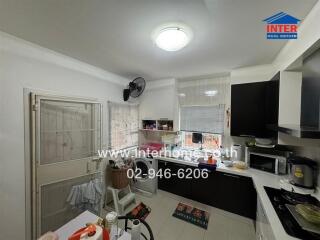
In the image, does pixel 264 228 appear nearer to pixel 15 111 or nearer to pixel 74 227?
pixel 74 227

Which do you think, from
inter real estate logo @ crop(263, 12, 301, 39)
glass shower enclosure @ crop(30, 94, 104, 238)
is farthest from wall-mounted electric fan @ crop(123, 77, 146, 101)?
inter real estate logo @ crop(263, 12, 301, 39)

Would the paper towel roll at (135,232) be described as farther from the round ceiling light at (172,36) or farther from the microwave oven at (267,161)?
the microwave oven at (267,161)

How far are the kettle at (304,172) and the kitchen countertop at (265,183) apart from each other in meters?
0.13

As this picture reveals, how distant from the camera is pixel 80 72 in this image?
2109 millimetres

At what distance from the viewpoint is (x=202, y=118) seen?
2867 millimetres

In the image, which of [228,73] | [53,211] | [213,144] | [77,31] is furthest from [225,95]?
[53,211]

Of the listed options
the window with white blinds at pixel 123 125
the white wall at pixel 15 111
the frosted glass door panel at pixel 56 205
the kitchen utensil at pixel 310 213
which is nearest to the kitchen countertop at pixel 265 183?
the kitchen utensil at pixel 310 213

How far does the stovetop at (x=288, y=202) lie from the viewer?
0.94 meters

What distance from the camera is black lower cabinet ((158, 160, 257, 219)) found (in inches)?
79.8

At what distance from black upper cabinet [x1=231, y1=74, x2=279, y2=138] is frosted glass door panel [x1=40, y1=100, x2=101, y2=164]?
7.17ft

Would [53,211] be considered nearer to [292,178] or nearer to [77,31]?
[77,31]

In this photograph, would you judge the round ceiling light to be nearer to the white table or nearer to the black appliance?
the white table

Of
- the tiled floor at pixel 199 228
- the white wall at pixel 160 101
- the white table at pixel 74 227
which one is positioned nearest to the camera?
the white table at pixel 74 227

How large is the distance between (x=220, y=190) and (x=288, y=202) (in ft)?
3.47
